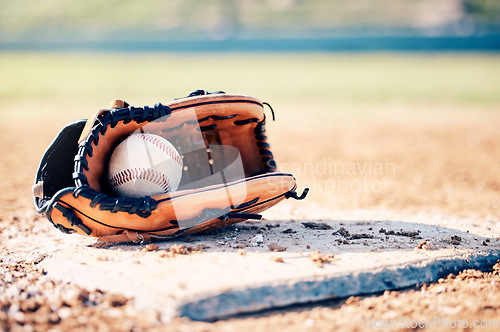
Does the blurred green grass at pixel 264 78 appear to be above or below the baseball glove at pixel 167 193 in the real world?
below

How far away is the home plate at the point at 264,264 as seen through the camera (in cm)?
217

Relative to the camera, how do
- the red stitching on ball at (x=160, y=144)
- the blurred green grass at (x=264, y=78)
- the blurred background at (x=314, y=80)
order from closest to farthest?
1. the red stitching on ball at (x=160, y=144)
2. the blurred background at (x=314, y=80)
3. the blurred green grass at (x=264, y=78)

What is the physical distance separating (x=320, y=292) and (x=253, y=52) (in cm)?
2713

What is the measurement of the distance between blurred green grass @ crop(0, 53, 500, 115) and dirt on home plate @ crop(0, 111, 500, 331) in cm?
398

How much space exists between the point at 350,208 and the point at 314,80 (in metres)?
14.3

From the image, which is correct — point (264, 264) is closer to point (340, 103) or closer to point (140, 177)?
point (140, 177)

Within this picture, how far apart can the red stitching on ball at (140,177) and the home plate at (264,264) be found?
372mm

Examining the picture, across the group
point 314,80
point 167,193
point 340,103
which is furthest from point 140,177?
point 314,80

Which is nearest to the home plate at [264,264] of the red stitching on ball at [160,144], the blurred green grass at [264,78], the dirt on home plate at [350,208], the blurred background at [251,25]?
the dirt on home plate at [350,208]

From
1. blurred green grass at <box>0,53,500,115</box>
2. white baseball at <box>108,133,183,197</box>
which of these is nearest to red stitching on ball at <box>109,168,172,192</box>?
white baseball at <box>108,133,183,197</box>

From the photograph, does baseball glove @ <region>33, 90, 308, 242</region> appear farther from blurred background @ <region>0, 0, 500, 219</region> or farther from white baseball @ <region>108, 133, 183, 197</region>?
blurred background @ <region>0, 0, 500, 219</region>

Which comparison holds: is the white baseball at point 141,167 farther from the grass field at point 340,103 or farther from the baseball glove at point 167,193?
the grass field at point 340,103

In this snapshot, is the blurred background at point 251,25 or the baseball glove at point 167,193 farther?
the blurred background at point 251,25

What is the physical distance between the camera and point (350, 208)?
432cm
